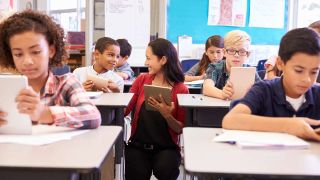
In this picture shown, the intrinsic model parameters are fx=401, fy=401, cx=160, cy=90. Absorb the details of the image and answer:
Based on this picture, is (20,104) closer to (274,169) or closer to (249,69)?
(274,169)

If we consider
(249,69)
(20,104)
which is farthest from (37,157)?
(249,69)

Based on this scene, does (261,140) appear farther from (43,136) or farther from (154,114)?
(154,114)

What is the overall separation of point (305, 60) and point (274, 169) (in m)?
0.58

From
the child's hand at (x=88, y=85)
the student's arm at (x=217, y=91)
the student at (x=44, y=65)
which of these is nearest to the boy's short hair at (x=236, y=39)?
the student's arm at (x=217, y=91)

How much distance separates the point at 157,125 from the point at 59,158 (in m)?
1.34

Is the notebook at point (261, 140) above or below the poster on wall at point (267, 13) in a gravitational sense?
below

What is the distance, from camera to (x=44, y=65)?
58.6 inches

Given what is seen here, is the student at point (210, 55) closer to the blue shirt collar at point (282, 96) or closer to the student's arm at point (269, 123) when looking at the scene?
the blue shirt collar at point (282, 96)

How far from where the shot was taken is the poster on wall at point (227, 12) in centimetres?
554

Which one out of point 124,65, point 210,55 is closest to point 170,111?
point 210,55

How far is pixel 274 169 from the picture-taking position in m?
0.99

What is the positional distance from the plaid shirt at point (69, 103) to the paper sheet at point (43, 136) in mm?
27

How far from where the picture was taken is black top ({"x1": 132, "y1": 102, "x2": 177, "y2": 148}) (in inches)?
91.0

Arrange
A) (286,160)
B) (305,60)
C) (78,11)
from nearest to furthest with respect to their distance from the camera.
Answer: (286,160) → (305,60) → (78,11)
